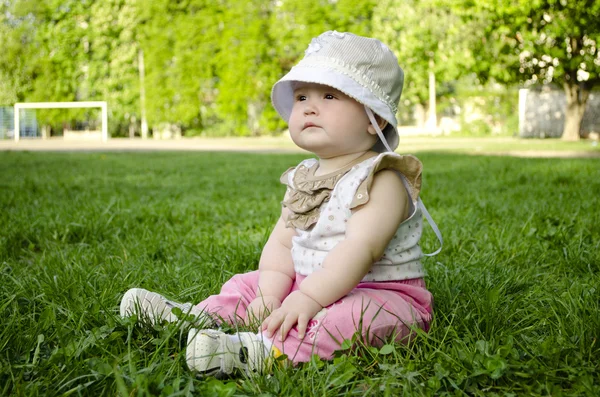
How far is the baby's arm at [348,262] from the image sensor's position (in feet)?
5.58

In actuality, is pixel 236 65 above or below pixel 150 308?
above

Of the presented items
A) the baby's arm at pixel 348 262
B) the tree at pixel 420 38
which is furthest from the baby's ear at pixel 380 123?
the tree at pixel 420 38

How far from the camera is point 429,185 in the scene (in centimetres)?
589

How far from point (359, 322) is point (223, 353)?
0.36 metres

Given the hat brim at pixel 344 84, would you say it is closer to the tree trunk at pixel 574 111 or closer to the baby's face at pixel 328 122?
the baby's face at pixel 328 122

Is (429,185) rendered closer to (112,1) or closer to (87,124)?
(112,1)

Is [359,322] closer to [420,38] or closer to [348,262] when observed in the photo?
[348,262]

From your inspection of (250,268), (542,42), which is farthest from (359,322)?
(542,42)

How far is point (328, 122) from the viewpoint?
1.91 m

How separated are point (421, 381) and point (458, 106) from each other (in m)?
30.3

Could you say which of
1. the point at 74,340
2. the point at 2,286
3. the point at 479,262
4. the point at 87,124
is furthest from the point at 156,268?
the point at 87,124

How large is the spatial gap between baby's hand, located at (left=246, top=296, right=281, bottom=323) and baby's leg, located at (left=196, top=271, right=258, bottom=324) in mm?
33

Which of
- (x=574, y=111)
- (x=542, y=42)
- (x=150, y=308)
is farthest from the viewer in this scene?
(x=574, y=111)

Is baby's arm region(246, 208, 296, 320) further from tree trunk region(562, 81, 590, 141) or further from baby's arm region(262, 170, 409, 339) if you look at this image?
tree trunk region(562, 81, 590, 141)
